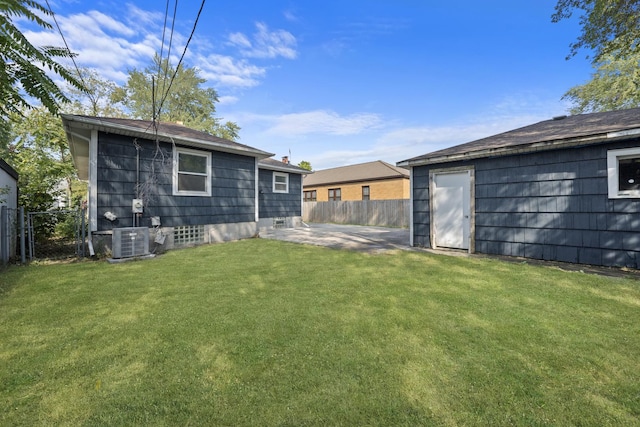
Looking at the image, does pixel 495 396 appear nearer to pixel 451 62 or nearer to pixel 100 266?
pixel 100 266

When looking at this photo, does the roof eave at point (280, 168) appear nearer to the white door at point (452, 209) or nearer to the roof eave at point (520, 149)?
the roof eave at point (520, 149)

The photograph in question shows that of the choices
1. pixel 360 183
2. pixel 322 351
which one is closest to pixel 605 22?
pixel 322 351

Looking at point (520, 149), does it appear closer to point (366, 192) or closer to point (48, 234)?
point (48, 234)

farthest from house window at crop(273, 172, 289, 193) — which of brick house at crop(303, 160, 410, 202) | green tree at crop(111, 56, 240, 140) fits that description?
green tree at crop(111, 56, 240, 140)

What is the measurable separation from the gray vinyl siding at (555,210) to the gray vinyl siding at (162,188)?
24.7ft

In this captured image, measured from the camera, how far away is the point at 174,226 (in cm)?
841

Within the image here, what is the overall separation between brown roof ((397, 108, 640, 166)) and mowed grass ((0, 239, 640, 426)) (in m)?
2.80

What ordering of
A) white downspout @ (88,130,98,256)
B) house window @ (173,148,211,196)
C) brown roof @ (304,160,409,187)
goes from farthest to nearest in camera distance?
brown roof @ (304,160,409,187) → house window @ (173,148,211,196) → white downspout @ (88,130,98,256)

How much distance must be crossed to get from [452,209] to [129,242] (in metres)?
8.50

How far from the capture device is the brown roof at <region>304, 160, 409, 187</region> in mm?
21297

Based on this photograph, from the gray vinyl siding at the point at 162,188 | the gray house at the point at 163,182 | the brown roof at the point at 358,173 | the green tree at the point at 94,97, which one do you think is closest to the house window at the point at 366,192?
the brown roof at the point at 358,173

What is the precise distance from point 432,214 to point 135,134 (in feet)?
28.2

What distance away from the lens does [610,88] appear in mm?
17500

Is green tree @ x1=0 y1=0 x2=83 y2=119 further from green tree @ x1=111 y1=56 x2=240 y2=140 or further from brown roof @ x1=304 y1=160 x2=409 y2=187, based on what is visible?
green tree @ x1=111 y1=56 x2=240 y2=140
